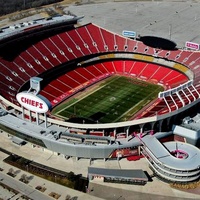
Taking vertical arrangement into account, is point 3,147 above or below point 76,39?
below

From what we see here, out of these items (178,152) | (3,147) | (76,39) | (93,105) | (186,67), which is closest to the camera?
(178,152)

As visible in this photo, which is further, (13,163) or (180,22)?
(180,22)

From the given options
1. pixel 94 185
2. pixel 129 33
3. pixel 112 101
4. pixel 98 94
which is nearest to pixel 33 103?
pixel 94 185

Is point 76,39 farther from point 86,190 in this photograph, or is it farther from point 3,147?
point 86,190

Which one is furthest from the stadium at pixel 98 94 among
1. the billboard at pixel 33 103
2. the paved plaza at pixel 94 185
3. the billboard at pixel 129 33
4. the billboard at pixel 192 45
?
the paved plaza at pixel 94 185

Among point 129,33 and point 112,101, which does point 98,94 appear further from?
point 129,33

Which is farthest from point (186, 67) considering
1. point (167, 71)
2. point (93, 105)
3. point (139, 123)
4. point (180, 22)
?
point (180, 22)

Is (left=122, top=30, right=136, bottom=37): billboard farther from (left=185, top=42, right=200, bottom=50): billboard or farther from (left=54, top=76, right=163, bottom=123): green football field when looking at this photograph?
(left=185, top=42, right=200, bottom=50): billboard
